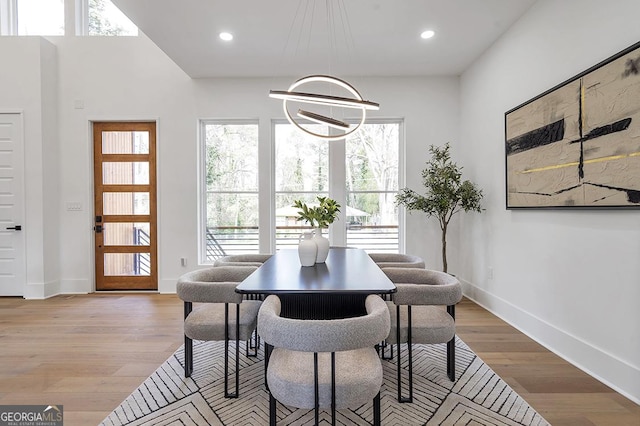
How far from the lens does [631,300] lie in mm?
2033

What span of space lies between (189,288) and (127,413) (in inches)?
31.0

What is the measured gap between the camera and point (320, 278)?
6.38 ft

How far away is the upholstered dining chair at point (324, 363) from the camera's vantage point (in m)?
1.26

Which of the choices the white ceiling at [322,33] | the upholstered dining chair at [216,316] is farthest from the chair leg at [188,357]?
the white ceiling at [322,33]

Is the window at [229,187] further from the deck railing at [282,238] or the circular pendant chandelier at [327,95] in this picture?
the circular pendant chandelier at [327,95]

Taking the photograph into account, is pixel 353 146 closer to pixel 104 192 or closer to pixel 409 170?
pixel 409 170

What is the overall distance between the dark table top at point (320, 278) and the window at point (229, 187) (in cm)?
225

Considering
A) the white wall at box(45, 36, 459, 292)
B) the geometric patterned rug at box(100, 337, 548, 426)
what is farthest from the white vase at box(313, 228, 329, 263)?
the white wall at box(45, 36, 459, 292)

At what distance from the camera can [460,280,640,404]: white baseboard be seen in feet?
6.71

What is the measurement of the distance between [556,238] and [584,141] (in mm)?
801

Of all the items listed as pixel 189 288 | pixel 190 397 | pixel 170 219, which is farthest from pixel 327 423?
pixel 170 219

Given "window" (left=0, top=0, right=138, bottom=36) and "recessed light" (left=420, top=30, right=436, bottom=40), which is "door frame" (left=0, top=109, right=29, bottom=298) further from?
"recessed light" (left=420, top=30, right=436, bottom=40)

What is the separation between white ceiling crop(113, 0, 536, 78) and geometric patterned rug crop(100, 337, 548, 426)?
309cm

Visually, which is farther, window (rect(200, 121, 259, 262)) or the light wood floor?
window (rect(200, 121, 259, 262))
